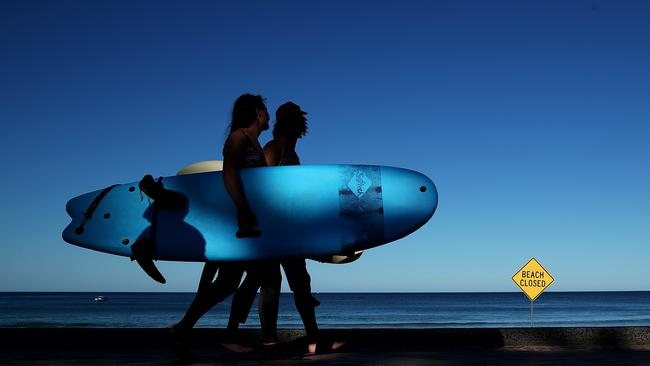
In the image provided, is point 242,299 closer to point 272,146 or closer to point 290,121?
point 272,146

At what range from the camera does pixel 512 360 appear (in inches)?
152

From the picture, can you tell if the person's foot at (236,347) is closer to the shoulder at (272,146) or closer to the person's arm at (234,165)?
the person's arm at (234,165)

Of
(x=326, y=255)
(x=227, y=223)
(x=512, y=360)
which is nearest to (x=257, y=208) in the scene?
(x=227, y=223)

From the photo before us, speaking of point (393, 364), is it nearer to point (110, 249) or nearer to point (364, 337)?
point (364, 337)

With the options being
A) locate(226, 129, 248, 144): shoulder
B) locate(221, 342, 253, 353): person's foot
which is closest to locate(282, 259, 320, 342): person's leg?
locate(221, 342, 253, 353): person's foot

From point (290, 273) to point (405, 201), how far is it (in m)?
0.88

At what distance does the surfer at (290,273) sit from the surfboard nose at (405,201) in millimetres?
593

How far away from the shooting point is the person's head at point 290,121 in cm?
440

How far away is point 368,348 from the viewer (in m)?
4.77

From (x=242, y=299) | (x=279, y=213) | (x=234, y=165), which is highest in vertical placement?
(x=234, y=165)

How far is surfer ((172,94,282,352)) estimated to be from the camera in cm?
402

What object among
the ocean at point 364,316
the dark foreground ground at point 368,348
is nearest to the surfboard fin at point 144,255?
the dark foreground ground at point 368,348

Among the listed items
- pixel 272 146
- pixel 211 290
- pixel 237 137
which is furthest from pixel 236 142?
pixel 211 290

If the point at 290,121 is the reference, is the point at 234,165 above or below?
below
